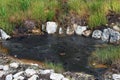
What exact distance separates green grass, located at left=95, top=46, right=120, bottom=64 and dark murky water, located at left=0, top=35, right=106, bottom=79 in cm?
44

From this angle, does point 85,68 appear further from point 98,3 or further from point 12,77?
point 98,3

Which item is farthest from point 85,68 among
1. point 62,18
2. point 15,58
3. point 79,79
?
point 62,18

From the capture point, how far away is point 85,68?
1228cm

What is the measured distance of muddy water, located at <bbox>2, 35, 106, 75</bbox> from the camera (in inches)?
502

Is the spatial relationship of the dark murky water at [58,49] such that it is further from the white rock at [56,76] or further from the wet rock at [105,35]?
the white rock at [56,76]

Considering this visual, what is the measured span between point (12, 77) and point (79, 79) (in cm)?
180

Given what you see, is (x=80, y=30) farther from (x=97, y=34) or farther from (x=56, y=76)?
(x=56, y=76)

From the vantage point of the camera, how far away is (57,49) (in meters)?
13.8

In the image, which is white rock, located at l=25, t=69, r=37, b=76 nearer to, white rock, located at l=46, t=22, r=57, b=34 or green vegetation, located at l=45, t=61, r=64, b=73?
green vegetation, located at l=45, t=61, r=64, b=73

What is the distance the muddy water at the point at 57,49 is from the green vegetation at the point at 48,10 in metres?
0.74

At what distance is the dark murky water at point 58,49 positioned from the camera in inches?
503

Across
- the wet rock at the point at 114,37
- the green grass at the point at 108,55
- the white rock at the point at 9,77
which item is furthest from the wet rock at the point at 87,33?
the white rock at the point at 9,77

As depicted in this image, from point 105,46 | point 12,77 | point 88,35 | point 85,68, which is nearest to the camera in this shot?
point 12,77

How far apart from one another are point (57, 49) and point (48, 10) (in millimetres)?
2081
